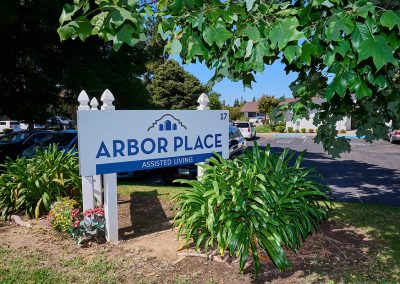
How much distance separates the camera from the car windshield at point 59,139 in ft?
34.1

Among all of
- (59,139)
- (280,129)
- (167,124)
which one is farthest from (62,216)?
(280,129)

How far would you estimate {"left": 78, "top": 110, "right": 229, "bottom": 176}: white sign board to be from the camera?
457 centimetres

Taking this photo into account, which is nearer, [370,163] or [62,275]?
[62,275]

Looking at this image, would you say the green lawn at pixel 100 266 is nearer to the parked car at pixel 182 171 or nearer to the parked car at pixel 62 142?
the parked car at pixel 182 171

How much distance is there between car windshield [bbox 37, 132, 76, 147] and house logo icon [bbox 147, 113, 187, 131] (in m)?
6.16

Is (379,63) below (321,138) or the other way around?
the other way around

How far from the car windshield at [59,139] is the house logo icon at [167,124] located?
6159 millimetres

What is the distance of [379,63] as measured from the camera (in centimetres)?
170

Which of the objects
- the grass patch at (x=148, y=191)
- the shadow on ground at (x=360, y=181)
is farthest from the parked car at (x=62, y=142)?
the shadow on ground at (x=360, y=181)

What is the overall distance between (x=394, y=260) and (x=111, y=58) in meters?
10.8

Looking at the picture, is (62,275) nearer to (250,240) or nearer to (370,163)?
(250,240)

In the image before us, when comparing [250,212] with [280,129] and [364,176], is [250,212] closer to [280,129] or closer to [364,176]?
[364,176]

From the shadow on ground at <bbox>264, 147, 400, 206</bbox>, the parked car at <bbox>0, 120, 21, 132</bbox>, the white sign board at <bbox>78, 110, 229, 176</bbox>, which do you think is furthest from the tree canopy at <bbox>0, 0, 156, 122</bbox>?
the parked car at <bbox>0, 120, 21, 132</bbox>

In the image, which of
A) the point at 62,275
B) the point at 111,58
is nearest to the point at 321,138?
the point at 62,275
